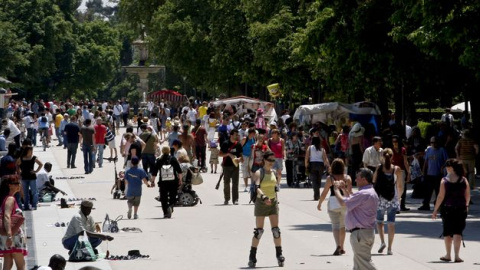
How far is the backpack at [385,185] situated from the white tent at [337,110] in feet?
59.9

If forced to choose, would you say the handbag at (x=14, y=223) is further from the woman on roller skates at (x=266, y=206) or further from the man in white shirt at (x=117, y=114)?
the man in white shirt at (x=117, y=114)

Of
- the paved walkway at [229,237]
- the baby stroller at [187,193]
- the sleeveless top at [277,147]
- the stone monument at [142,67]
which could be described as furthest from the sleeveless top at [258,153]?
the stone monument at [142,67]

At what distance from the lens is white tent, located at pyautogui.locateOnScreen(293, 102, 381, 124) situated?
37.5m

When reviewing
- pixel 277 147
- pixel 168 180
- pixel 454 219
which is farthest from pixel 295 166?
pixel 454 219

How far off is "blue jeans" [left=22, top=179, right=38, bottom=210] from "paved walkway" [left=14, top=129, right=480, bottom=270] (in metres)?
0.23

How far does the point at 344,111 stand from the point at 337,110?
21 cm

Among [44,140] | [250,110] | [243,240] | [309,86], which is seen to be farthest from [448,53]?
[250,110]

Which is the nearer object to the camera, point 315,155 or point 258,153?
point 258,153

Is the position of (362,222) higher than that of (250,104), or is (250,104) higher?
(250,104)

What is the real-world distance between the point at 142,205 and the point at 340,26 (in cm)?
711

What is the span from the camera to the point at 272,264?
17734 millimetres

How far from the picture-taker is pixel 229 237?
2122 centimetres

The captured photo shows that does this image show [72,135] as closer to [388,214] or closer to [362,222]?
[388,214]

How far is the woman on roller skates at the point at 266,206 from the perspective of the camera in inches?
682
